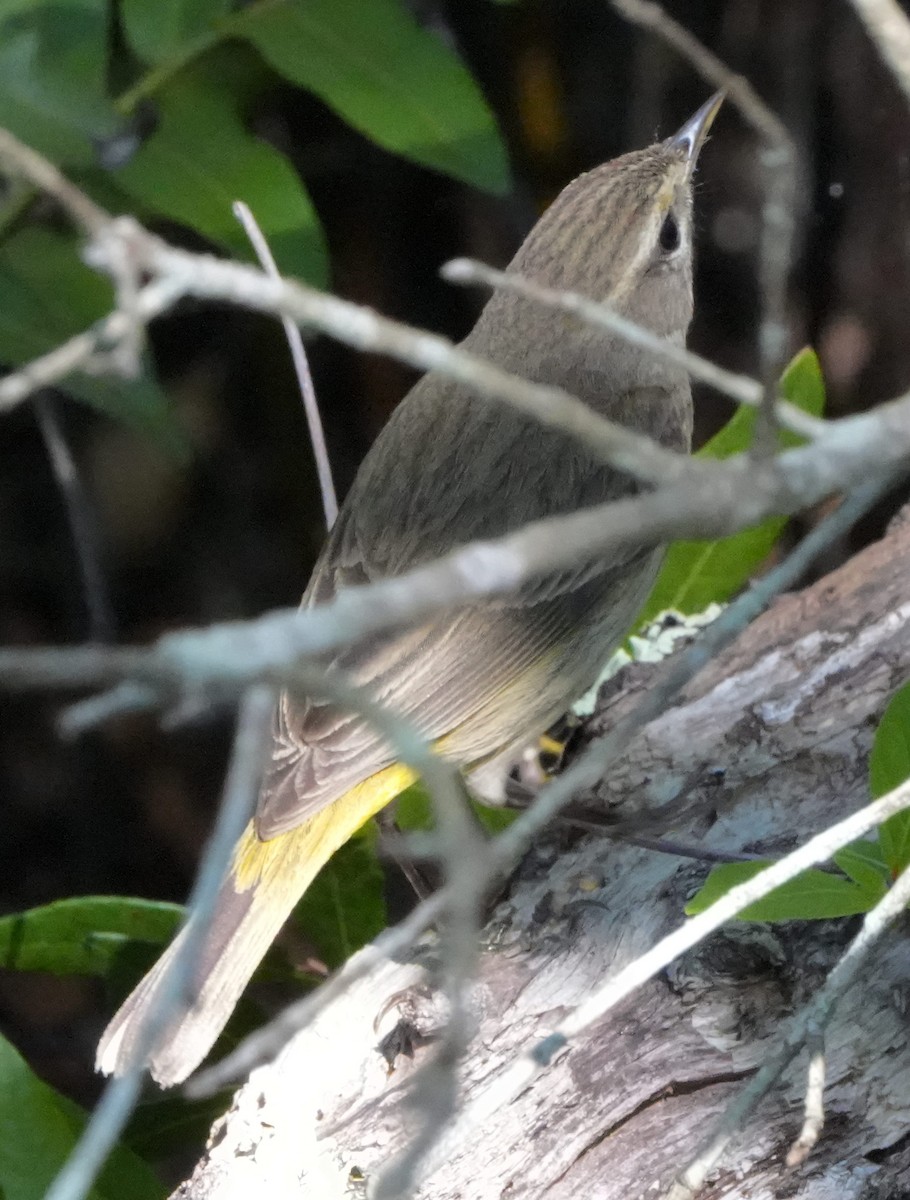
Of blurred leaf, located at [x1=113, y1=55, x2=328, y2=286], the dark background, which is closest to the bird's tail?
blurred leaf, located at [x1=113, y1=55, x2=328, y2=286]

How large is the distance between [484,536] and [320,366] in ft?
6.53

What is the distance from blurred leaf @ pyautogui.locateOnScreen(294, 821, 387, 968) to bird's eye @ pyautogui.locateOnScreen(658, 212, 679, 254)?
1.31m

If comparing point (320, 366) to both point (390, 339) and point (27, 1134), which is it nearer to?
point (27, 1134)

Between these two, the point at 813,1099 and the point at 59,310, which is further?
the point at 59,310

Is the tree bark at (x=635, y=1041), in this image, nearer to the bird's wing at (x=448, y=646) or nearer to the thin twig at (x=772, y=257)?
the bird's wing at (x=448, y=646)

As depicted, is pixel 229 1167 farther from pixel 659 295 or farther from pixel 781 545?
pixel 781 545

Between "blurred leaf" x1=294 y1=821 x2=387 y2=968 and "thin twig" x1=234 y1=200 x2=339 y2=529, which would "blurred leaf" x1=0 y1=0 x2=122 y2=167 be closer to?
"thin twig" x1=234 y1=200 x2=339 y2=529

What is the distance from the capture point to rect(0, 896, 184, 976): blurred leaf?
2.41 m

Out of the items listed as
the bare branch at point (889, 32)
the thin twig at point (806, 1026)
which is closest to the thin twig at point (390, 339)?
the bare branch at point (889, 32)

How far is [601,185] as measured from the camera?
288cm

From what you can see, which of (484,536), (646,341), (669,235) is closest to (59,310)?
(484,536)

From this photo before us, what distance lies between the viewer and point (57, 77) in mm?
2404

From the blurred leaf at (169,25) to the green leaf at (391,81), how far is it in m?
0.09

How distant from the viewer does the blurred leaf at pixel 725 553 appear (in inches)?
109
